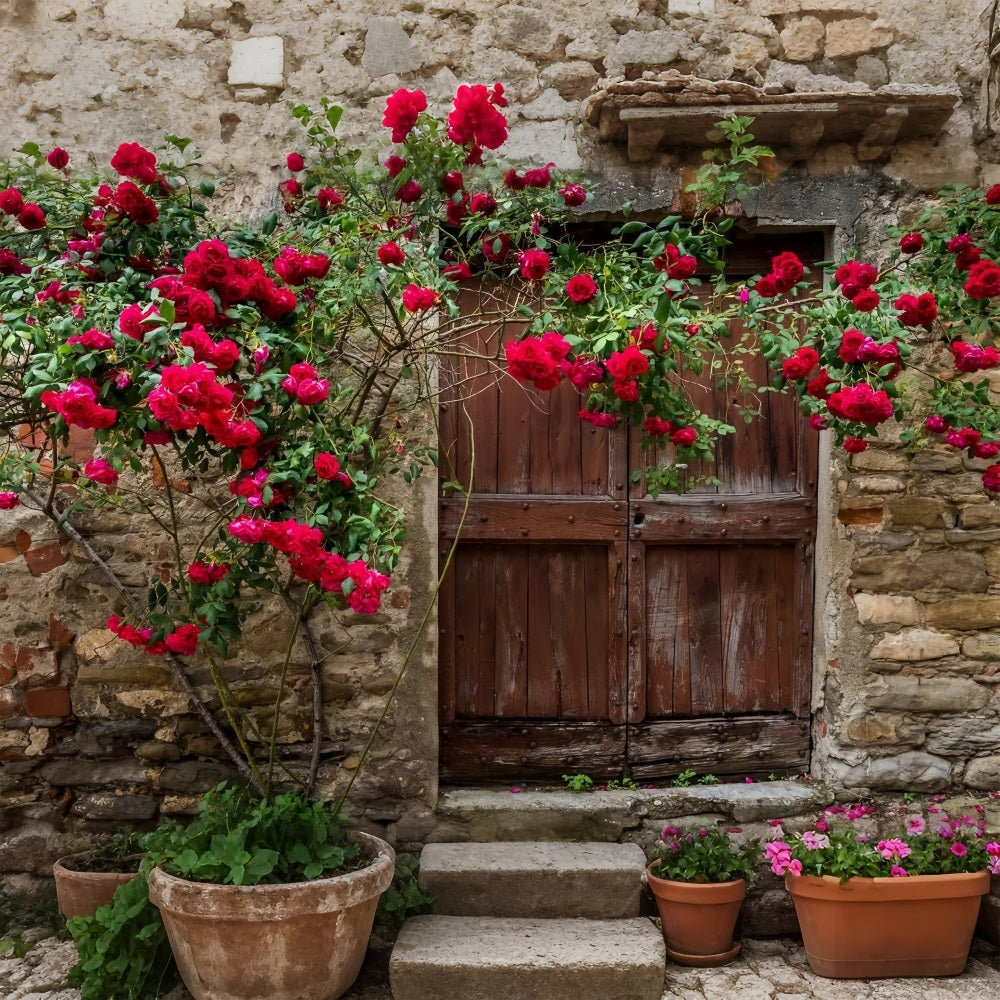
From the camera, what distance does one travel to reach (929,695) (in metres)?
3.40

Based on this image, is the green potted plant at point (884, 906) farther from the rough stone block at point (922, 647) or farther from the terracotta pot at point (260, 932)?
the terracotta pot at point (260, 932)

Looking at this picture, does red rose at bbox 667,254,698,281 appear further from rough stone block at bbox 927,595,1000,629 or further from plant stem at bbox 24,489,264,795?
plant stem at bbox 24,489,264,795

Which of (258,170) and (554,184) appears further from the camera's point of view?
(258,170)

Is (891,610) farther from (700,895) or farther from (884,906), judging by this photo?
(700,895)

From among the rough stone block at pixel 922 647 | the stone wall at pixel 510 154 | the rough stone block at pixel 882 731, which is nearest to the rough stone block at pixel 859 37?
the stone wall at pixel 510 154

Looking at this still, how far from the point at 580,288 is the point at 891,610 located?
1705 mm

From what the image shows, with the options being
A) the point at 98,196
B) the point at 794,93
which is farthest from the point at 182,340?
the point at 794,93

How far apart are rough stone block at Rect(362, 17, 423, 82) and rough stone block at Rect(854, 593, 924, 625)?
7.98ft

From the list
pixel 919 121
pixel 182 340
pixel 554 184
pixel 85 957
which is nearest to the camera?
pixel 182 340

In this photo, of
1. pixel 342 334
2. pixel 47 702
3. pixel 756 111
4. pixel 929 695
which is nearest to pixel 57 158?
pixel 342 334

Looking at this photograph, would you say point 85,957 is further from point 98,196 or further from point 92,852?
point 98,196

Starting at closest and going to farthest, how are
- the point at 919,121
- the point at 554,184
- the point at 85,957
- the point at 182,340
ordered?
the point at 182,340
the point at 85,957
the point at 554,184
the point at 919,121

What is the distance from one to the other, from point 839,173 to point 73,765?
3316 millimetres

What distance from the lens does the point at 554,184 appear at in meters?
3.14
